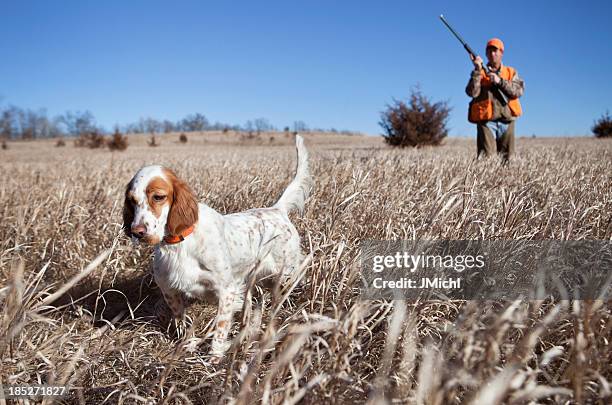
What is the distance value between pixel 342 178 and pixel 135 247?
199 centimetres

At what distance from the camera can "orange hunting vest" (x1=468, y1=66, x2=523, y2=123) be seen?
6.24 meters

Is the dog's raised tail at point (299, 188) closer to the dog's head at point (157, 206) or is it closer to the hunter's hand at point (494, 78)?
the dog's head at point (157, 206)

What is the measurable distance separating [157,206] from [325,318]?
1.25 m

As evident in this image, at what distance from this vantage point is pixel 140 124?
8512 cm

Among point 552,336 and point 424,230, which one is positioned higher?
point 424,230

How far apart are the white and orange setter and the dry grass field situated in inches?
6.2

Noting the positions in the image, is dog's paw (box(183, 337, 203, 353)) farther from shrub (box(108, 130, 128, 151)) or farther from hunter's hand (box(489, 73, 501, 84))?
shrub (box(108, 130, 128, 151))

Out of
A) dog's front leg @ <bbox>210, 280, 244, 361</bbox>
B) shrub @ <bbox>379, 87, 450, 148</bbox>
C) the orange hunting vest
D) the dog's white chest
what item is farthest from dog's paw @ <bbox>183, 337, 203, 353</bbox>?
shrub @ <bbox>379, 87, 450, 148</bbox>

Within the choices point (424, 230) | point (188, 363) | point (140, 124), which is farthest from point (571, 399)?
point (140, 124)

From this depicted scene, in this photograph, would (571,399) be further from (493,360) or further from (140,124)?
(140,124)

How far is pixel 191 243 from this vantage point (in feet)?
7.35

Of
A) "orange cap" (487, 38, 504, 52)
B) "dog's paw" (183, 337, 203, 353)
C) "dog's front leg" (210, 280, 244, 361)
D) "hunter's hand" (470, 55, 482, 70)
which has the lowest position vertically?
"dog's front leg" (210, 280, 244, 361)

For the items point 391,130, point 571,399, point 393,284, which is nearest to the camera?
point 571,399

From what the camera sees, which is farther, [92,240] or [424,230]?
[92,240]
